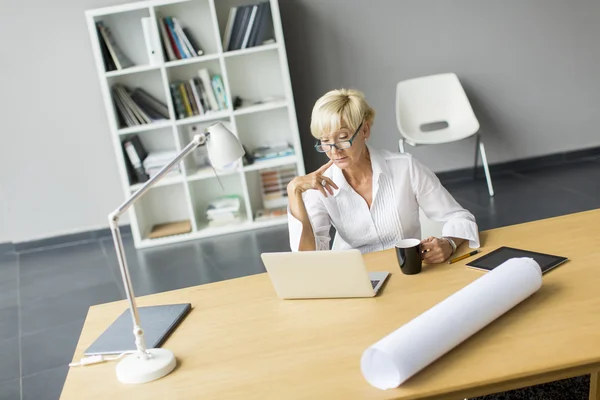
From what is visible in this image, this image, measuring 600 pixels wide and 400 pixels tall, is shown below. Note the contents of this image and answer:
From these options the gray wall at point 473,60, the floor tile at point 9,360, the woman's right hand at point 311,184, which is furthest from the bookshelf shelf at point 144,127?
the woman's right hand at point 311,184

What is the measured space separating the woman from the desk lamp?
50 centimetres

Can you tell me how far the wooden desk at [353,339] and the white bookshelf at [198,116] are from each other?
2842 millimetres

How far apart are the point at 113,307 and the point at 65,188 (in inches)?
131

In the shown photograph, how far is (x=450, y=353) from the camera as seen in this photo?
1422mm

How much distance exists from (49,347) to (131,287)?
2135 mm

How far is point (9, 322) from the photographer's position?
378 centimetres

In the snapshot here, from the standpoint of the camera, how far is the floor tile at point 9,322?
361cm

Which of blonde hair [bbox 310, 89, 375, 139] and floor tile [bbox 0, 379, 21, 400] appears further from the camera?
floor tile [bbox 0, 379, 21, 400]

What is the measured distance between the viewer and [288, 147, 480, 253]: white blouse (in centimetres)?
221

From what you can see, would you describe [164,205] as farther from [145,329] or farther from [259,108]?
[145,329]

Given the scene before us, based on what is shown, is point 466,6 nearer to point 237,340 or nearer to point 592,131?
point 592,131

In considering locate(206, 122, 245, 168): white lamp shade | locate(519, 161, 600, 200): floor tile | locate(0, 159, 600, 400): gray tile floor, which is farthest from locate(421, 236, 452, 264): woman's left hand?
locate(519, 161, 600, 200): floor tile

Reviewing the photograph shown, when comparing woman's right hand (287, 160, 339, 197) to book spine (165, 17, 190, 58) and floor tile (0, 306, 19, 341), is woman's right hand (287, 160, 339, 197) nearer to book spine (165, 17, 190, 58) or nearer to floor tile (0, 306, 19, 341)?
floor tile (0, 306, 19, 341)

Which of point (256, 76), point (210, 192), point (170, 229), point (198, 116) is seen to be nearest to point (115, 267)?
point (170, 229)
